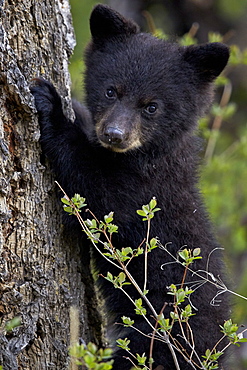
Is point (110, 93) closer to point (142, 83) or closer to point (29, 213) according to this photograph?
point (142, 83)

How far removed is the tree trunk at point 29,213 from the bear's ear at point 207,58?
42.6 inches

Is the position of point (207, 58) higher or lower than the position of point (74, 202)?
higher

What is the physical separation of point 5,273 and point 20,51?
148cm

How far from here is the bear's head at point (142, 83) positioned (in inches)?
174

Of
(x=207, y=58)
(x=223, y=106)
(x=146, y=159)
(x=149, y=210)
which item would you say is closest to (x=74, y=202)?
(x=149, y=210)

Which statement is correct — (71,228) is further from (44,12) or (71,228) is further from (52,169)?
(44,12)

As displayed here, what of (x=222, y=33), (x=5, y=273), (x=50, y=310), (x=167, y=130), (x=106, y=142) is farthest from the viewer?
(x=222, y=33)

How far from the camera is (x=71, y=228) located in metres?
4.23

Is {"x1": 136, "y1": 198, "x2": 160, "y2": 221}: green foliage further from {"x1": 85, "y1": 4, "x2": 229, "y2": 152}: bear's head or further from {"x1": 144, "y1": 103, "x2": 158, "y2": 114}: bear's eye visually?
{"x1": 144, "y1": 103, "x2": 158, "y2": 114}: bear's eye

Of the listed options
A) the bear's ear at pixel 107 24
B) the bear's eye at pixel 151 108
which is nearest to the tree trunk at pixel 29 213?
the bear's ear at pixel 107 24

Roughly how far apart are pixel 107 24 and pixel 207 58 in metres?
0.87

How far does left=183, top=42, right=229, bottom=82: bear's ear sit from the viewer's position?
4.50m

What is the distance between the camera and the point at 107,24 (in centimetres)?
468

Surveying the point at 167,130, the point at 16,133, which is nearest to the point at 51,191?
the point at 16,133
